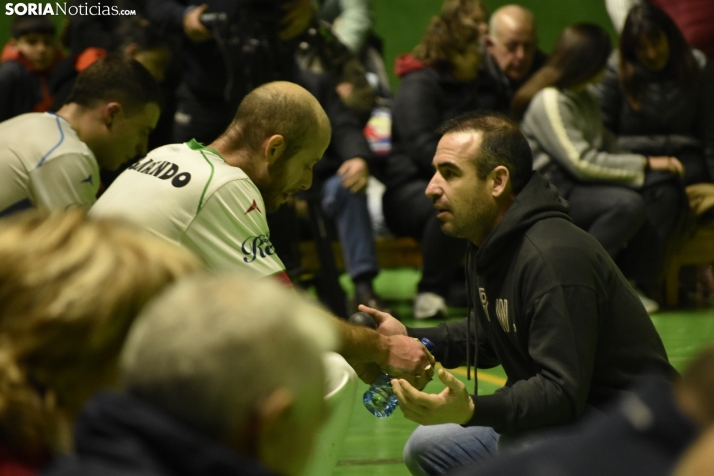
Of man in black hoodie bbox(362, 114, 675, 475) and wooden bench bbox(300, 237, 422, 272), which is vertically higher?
man in black hoodie bbox(362, 114, 675, 475)

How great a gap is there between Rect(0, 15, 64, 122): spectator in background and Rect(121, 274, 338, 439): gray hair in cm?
459

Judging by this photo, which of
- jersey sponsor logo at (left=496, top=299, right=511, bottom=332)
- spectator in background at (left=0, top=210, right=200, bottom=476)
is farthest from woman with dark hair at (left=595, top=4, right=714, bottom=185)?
spectator in background at (left=0, top=210, right=200, bottom=476)

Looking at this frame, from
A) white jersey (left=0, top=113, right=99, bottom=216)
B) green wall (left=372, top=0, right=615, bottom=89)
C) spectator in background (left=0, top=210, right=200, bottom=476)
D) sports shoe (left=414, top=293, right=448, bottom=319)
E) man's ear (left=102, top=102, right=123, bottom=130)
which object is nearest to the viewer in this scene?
spectator in background (left=0, top=210, right=200, bottom=476)

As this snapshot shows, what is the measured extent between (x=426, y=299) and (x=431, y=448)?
3.02m

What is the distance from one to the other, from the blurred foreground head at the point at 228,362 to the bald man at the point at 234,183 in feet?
5.37

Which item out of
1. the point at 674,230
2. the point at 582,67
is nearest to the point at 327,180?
the point at 582,67

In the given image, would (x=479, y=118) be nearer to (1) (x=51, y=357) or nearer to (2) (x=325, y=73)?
Answer: (1) (x=51, y=357)

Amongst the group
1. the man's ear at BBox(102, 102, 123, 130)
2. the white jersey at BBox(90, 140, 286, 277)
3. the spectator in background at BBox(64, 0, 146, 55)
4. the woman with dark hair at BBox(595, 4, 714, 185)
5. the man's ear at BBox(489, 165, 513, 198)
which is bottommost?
the woman with dark hair at BBox(595, 4, 714, 185)

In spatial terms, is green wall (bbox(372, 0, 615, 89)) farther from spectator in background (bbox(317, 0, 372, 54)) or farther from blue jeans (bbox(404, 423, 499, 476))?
blue jeans (bbox(404, 423, 499, 476))

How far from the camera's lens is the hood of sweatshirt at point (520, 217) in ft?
9.07

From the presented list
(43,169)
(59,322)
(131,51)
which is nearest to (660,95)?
(131,51)

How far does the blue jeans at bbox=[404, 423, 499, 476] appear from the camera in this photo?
9.41 ft

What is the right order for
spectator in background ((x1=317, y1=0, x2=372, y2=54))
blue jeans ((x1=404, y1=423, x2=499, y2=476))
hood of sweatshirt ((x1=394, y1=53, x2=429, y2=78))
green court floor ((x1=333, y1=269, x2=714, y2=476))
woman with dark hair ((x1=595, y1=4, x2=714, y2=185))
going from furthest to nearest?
spectator in background ((x1=317, y1=0, x2=372, y2=54)) < woman with dark hair ((x1=595, y1=4, x2=714, y2=185)) < hood of sweatshirt ((x1=394, y1=53, x2=429, y2=78)) < green court floor ((x1=333, y1=269, x2=714, y2=476)) < blue jeans ((x1=404, y1=423, x2=499, y2=476))

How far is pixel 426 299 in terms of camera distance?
5.90 metres
